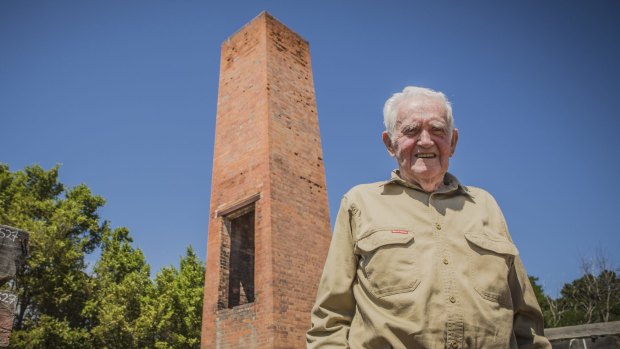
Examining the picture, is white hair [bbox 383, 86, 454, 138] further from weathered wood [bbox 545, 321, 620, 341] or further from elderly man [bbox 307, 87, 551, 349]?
weathered wood [bbox 545, 321, 620, 341]

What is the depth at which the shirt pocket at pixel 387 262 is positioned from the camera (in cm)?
153

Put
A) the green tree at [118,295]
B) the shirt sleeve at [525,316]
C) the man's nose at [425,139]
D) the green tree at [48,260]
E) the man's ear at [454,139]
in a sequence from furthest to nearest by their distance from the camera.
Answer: the green tree at [118,295] < the green tree at [48,260] < the man's ear at [454,139] < the man's nose at [425,139] < the shirt sleeve at [525,316]

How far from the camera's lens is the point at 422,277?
4.98 feet

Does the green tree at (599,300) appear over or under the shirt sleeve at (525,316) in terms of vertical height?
over

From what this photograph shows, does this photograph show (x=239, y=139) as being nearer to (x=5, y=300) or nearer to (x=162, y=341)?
(x=5, y=300)

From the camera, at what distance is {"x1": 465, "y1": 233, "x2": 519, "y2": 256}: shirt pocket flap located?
63.8 inches

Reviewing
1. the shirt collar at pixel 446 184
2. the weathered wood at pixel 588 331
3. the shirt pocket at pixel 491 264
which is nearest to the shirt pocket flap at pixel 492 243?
the shirt pocket at pixel 491 264

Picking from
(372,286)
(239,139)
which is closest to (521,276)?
(372,286)

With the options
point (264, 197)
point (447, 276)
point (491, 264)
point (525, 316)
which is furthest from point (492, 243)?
point (264, 197)

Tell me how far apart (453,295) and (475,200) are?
54 cm

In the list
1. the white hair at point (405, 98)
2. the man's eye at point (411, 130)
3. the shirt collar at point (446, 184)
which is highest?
the white hair at point (405, 98)

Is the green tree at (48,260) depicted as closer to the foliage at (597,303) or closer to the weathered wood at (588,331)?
the weathered wood at (588,331)

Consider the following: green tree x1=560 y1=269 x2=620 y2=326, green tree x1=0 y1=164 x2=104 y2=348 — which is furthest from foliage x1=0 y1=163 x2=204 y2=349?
green tree x1=560 y1=269 x2=620 y2=326

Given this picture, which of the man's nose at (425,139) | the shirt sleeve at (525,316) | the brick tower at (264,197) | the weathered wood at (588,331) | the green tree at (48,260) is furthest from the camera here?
the green tree at (48,260)
